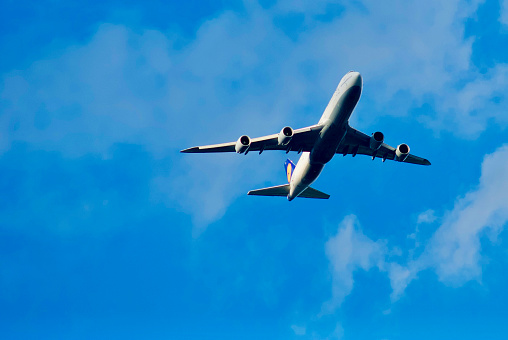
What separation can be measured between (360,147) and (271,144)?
969 centimetres

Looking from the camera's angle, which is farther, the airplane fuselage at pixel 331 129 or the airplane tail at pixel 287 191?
the airplane tail at pixel 287 191

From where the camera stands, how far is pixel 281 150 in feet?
176

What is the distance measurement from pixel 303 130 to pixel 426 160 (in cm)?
1653

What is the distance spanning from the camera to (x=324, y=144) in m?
48.6

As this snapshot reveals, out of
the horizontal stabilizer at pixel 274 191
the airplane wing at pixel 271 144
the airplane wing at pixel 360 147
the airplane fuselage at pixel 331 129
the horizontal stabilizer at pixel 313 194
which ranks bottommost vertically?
the airplane fuselage at pixel 331 129

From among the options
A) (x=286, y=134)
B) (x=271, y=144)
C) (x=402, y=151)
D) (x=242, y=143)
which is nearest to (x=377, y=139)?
(x=402, y=151)

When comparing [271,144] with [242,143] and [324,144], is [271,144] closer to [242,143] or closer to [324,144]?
[242,143]

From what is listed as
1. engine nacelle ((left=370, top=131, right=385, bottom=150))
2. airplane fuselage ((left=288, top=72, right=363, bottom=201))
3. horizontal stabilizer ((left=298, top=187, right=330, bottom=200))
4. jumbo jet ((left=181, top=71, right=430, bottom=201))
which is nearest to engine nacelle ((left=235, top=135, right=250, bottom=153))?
jumbo jet ((left=181, top=71, right=430, bottom=201))

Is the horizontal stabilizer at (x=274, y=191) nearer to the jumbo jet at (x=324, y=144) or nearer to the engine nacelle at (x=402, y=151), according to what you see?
the jumbo jet at (x=324, y=144)

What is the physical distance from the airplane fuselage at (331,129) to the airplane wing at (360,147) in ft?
12.1

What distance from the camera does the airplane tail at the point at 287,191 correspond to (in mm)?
57312

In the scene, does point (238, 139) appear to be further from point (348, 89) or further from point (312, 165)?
point (348, 89)

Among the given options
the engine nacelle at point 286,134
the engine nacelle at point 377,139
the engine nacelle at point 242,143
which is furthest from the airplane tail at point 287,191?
the engine nacelle at point 377,139

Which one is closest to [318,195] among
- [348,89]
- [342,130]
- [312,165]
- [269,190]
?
[269,190]
